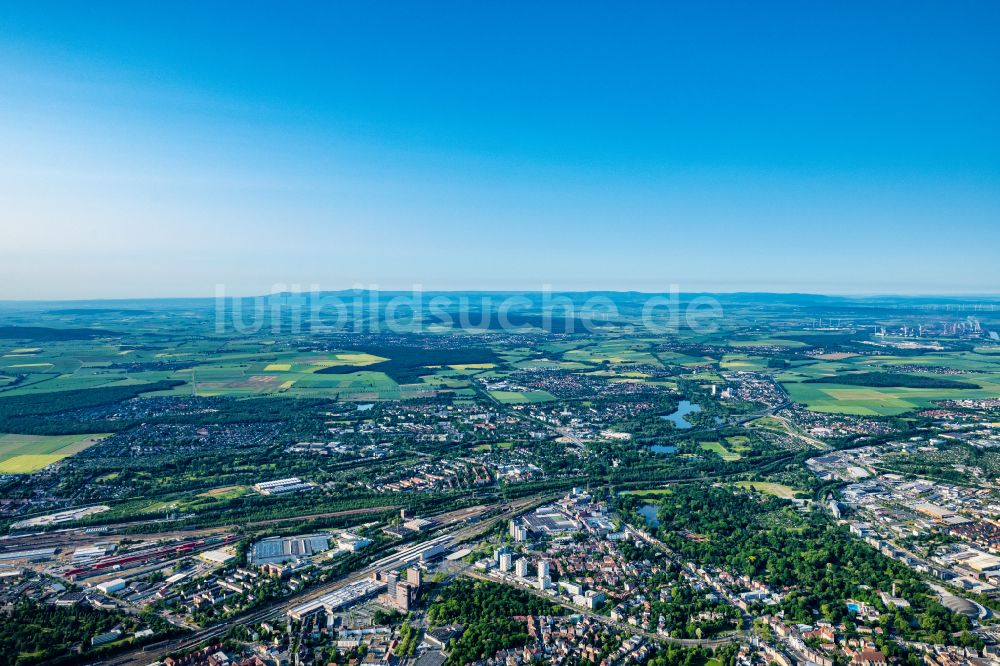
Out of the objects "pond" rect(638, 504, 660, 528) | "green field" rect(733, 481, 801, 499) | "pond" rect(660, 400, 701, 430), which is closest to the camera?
"pond" rect(638, 504, 660, 528)

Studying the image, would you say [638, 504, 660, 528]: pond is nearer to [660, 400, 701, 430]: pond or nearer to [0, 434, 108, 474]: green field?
[660, 400, 701, 430]: pond

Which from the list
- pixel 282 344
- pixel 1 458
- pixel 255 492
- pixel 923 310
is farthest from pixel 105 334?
pixel 923 310

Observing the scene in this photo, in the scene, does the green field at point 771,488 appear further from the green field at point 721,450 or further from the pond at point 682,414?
the pond at point 682,414

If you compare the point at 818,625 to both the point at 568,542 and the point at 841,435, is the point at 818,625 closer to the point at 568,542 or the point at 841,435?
the point at 568,542

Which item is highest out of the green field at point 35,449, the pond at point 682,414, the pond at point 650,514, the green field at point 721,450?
the pond at point 682,414

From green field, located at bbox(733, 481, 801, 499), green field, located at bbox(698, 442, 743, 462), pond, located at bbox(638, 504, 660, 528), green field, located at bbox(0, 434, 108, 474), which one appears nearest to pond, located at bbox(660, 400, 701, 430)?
green field, located at bbox(698, 442, 743, 462)

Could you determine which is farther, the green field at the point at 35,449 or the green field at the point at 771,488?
the green field at the point at 35,449

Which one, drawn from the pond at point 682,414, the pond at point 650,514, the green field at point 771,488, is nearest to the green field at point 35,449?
the pond at point 650,514
